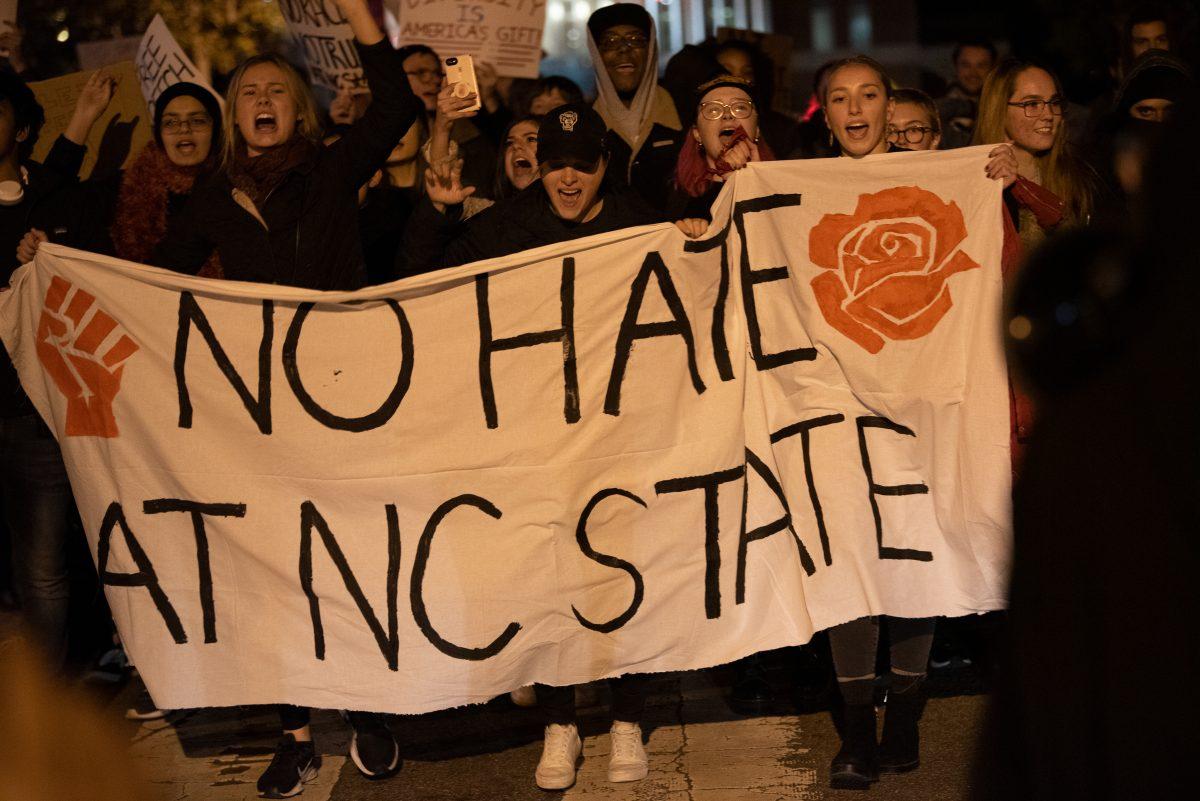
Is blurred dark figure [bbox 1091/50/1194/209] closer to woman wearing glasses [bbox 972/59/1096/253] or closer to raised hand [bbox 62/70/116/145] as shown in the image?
woman wearing glasses [bbox 972/59/1096/253]

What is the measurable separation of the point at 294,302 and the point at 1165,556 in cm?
309

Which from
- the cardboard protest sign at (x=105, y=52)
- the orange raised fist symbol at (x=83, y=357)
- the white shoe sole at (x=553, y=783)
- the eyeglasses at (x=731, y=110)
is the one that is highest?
the cardboard protest sign at (x=105, y=52)

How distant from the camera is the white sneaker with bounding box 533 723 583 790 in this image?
4254 millimetres

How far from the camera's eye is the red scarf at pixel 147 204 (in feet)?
16.3

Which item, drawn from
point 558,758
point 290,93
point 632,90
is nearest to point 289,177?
point 290,93

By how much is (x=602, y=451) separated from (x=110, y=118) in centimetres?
338

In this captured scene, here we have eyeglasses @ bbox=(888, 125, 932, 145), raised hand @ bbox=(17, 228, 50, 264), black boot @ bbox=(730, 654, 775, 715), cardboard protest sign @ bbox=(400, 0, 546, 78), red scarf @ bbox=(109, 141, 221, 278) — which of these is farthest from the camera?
cardboard protest sign @ bbox=(400, 0, 546, 78)

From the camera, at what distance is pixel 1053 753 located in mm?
1659

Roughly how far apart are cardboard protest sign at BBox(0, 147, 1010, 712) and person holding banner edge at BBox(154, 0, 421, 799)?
0.64 ft

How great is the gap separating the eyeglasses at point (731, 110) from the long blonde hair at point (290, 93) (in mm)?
1207

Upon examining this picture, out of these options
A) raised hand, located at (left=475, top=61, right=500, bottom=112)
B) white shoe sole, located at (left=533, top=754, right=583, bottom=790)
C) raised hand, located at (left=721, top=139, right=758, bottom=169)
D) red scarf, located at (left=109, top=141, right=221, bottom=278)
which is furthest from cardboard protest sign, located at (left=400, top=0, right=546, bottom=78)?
white shoe sole, located at (left=533, top=754, right=583, bottom=790)

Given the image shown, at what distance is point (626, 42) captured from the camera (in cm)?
599

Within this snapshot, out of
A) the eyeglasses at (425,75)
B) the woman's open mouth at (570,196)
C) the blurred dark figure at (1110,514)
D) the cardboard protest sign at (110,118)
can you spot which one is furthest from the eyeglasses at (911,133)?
the blurred dark figure at (1110,514)

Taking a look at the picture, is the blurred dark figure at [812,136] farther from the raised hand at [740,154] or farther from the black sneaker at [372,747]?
the black sneaker at [372,747]
